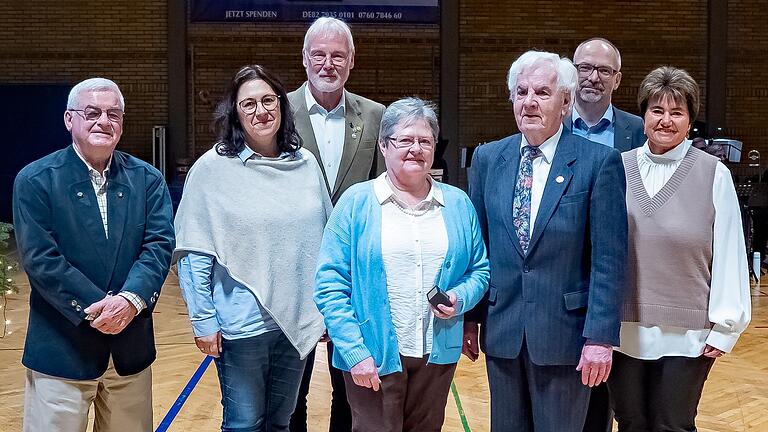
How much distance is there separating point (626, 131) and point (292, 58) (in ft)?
35.8

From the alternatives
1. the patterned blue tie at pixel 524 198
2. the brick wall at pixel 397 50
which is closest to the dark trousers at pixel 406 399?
the patterned blue tie at pixel 524 198

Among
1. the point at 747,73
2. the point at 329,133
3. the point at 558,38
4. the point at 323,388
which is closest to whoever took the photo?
the point at 329,133

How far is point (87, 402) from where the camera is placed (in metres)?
2.82

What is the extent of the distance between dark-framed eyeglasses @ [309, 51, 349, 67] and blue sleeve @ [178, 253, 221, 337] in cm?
90

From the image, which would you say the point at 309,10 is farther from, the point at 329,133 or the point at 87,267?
the point at 87,267

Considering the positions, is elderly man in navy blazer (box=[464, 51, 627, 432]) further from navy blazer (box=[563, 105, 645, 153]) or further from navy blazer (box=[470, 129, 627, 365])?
navy blazer (box=[563, 105, 645, 153])

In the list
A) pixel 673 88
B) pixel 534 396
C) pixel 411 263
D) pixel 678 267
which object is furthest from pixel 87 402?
pixel 673 88

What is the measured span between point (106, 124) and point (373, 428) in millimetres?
1320

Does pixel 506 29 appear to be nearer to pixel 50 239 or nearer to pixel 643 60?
pixel 643 60

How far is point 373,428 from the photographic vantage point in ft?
8.79

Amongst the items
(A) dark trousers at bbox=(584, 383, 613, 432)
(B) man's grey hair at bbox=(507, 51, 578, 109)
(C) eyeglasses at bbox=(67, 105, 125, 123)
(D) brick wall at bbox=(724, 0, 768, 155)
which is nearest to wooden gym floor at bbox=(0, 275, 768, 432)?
(A) dark trousers at bbox=(584, 383, 613, 432)

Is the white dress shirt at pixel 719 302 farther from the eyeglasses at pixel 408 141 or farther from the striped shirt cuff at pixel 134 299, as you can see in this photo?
the striped shirt cuff at pixel 134 299

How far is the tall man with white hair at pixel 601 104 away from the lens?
357 centimetres

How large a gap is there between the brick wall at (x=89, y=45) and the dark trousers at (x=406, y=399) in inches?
472
